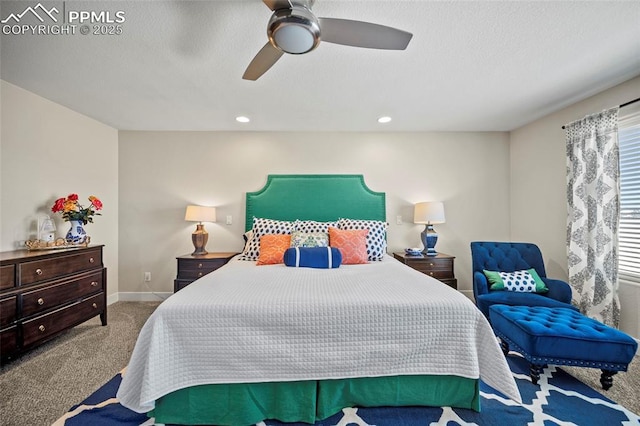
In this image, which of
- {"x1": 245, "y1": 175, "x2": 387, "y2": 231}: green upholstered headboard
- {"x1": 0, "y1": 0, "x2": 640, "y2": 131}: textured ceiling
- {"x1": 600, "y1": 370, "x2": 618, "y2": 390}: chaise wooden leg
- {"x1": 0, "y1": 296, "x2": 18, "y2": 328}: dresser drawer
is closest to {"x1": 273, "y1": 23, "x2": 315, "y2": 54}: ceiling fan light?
{"x1": 0, "y1": 0, "x2": 640, "y2": 131}: textured ceiling

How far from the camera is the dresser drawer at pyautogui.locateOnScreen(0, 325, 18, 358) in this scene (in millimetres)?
2021

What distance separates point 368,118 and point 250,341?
2807 mm

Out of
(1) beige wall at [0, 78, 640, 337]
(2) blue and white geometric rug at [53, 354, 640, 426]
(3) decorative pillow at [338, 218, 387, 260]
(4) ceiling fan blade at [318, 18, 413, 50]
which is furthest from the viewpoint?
(1) beige wall at [0, 78, 640, 337]

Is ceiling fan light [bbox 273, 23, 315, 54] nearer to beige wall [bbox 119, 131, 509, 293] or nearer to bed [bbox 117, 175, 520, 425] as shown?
bed [bbox 117, 175, 520, 425]

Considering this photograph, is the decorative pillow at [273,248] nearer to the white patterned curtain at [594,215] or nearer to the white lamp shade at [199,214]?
the white lamp shade at [199,214]

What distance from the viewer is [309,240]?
9.58 feet

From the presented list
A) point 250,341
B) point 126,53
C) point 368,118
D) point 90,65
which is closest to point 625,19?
point 368,118

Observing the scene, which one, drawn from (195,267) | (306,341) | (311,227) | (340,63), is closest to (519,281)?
(311,227)

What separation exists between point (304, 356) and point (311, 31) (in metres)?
1.75

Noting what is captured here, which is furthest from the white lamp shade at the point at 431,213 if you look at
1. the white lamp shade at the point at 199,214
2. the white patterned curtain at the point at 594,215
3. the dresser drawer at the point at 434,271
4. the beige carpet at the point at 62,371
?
the beige carpet at the point at 62,371

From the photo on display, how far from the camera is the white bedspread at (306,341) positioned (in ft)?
4.77

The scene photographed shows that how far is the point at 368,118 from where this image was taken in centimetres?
334

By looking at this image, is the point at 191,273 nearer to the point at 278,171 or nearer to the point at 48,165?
the point at 278,171

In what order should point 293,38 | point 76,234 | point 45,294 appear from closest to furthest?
point 293,38 < point 45,294 < point 76,234
